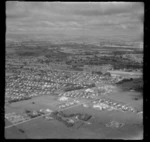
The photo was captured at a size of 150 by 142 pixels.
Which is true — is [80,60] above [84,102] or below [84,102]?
above

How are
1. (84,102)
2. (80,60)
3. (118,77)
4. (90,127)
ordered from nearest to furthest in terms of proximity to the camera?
(90,127), (84,102), (118,77), (80,60)

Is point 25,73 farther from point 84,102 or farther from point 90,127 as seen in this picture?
point 90,127

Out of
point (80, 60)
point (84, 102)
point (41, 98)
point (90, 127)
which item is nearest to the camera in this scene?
point (90, 127)

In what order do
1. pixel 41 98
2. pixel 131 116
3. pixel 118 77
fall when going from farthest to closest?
pixel 118 77
pixel 41 98
pixel 131 116
